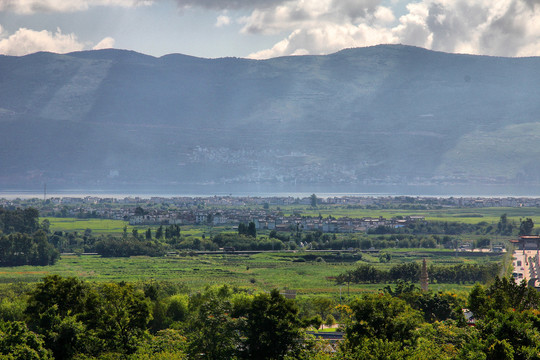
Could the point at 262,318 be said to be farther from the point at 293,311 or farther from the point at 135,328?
the point at 135,328

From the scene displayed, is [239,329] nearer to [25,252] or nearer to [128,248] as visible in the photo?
[25,252]

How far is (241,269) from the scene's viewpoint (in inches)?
4250

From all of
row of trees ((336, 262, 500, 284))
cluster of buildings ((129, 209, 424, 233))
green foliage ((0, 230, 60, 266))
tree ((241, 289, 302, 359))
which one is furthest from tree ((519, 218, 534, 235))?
tree ((241, 289, 302, 359))

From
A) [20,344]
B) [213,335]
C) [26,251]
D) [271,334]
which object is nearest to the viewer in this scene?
Result: [20,344]

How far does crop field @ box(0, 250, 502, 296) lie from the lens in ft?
299

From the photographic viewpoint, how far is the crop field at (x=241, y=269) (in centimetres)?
9125

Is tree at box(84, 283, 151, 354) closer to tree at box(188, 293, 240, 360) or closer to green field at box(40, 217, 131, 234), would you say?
tree at box(188, 293, 240, 360)

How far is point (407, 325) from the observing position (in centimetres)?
4434

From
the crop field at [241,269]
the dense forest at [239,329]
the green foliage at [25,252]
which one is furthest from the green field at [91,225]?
the dense forest at [239,329]

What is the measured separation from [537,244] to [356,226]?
45.8 meters

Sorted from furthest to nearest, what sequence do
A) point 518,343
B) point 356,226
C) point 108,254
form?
1. point 356,226
2. point 108,254
3. point 518,343

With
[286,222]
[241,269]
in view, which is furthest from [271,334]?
[286,222]

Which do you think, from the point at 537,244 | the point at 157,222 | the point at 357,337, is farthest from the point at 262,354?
the point at 157,222

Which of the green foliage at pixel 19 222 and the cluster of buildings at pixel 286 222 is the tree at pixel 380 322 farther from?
the green foliage at pixel 19 222
